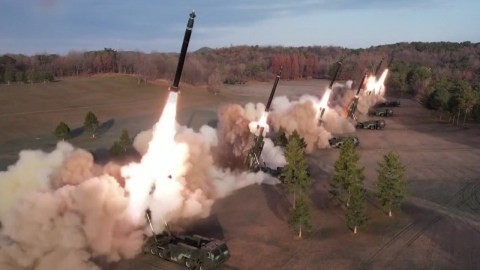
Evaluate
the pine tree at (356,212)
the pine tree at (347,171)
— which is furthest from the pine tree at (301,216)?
the pine tree at (347,171)

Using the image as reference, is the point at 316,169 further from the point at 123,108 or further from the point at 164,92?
the point at 164,92

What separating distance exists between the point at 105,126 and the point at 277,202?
102 ft

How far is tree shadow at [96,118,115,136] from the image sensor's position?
4880 centimetres

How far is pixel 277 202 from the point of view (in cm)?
2795

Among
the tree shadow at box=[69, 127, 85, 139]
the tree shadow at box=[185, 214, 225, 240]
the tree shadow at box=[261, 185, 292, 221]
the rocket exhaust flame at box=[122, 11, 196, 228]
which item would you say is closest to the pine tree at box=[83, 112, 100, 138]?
the tree shadow at box=[69, 127, 85, 139]

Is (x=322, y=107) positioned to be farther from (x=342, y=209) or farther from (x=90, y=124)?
(x=90, y=124)

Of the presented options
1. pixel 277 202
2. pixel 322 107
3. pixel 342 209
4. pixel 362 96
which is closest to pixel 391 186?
pixel 342 209

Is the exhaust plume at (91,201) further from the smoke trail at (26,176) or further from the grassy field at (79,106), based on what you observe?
the grassy field at (79,106)

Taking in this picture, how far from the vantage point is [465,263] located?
20188 millimetres

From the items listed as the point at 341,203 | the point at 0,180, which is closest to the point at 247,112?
the point at 341,203

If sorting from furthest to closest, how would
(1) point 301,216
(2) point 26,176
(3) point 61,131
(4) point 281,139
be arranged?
(3) point 61,131 → (4) point 281,139 → (1) point 301,216 → (2) point 26,176

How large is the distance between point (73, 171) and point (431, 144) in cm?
3665

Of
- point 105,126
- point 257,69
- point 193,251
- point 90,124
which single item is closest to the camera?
point 193,251

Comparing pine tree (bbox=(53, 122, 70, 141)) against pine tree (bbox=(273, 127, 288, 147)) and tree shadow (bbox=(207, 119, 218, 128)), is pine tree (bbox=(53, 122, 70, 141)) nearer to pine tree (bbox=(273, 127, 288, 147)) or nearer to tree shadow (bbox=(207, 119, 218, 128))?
tree shadow (bbox=(207, 119, 218, 128))
